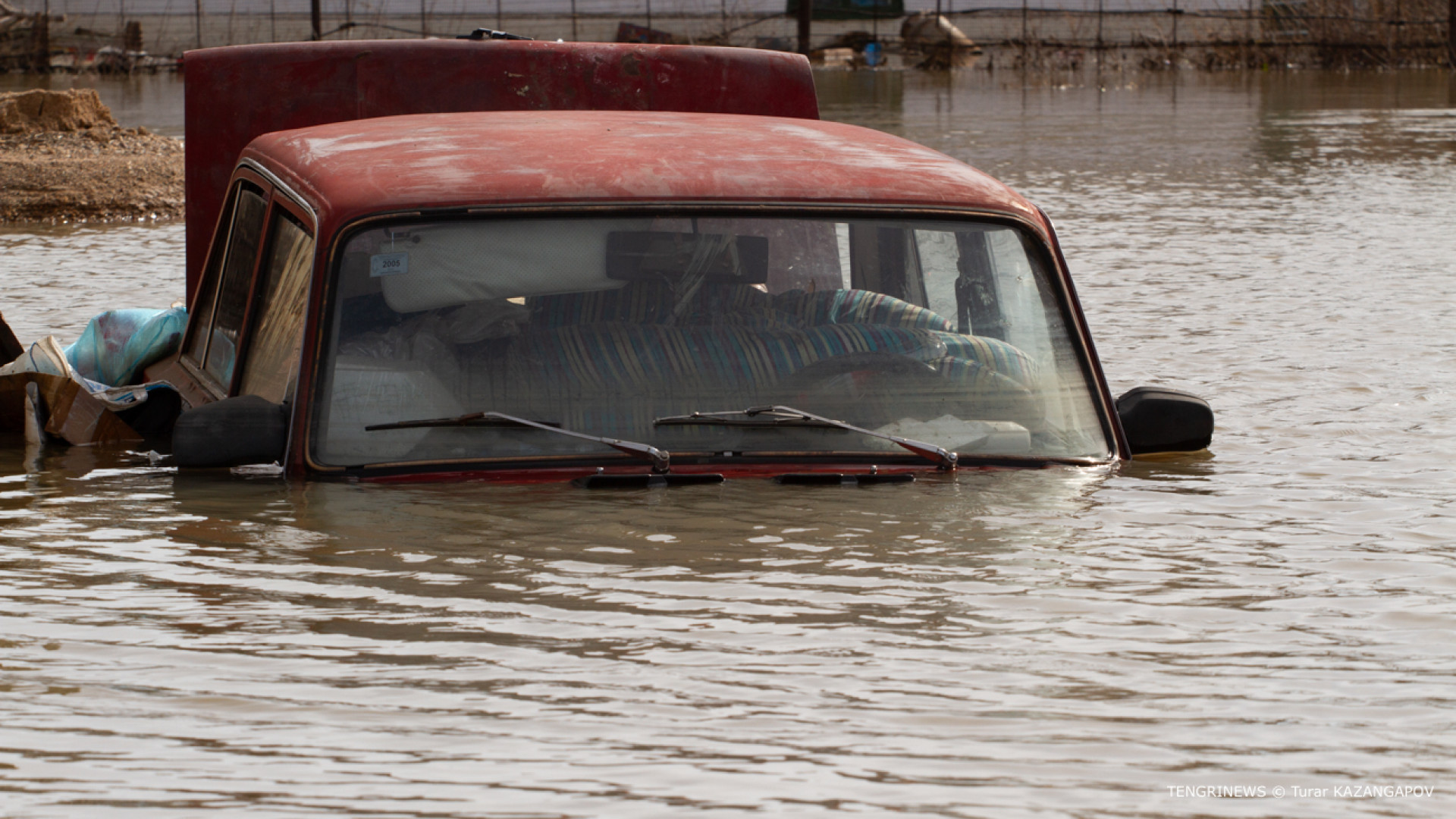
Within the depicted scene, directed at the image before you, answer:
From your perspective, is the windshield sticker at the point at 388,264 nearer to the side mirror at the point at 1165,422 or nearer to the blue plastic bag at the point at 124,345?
the side mirror at the point at 1165,422

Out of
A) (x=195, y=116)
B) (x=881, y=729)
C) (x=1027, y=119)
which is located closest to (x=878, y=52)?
(x=1027, y=119)

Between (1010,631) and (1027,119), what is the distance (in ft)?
79.8

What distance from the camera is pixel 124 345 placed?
6.01 meters

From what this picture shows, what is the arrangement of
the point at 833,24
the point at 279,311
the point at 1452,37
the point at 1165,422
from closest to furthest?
the point at 1165,422, the point at 279,311, the point at 1452,37, the point at 833,24

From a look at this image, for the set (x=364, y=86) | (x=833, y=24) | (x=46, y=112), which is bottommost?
(x=364, y=86)

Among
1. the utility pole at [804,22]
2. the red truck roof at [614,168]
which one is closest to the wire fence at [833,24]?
the utility pole at [804,22]

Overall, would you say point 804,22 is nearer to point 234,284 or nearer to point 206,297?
point 206,297

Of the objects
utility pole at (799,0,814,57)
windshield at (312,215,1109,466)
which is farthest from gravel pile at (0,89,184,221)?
utility pole at (799,0,814,57)

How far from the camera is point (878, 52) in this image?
A: 43906 millimetres

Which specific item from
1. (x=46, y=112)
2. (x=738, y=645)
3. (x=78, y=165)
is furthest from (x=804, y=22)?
(x=738, y=645)

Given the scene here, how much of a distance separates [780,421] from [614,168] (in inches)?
25.8

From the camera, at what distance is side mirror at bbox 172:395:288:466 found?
12.8ft

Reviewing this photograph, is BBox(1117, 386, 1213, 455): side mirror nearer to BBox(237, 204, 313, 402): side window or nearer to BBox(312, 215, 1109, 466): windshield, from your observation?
BBox(312, 215, 1109, 466): windshield

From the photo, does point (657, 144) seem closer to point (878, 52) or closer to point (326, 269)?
Result: point (326, 269)
